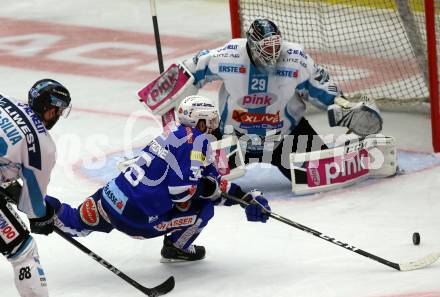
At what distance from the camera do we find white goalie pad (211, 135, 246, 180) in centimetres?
721

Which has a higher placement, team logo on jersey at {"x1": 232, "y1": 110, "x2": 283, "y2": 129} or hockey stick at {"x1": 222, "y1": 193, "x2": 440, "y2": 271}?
team logo on jersey at {"x1": 232, "y1": 110, "x2": 283, "y2": 129}

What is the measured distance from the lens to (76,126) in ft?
28.5

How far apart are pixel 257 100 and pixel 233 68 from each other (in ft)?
0.81

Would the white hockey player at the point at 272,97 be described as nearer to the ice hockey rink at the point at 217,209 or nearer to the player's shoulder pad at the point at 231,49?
the player's shoulder pad at the point at 231,49

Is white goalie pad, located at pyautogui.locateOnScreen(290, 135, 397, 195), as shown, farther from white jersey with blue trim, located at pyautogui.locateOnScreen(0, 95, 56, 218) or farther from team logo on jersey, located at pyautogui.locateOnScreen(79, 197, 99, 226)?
white jersey with blue trim, located at pyautogui.locateOnScreen(0, 95, 56, 218)

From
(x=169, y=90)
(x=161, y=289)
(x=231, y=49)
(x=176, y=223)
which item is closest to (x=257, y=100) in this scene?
(x=231, y=49)

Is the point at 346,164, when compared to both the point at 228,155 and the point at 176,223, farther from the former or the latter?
the point at 176,223

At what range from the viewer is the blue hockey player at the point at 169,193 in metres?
5.58

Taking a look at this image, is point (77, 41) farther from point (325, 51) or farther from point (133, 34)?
point (325, 51)

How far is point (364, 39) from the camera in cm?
920

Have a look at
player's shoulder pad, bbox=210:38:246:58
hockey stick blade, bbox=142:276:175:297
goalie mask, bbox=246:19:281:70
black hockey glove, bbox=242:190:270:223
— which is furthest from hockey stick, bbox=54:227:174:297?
player's shoulder pad, bbox=210:38:246:58

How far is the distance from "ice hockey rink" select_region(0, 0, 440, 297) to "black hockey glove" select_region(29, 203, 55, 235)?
1.30 ft

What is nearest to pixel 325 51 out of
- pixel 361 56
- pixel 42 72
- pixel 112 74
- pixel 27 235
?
pixel 361 56

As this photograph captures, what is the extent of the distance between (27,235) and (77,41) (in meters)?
6.10
